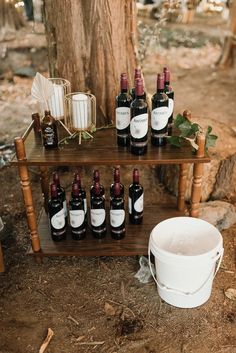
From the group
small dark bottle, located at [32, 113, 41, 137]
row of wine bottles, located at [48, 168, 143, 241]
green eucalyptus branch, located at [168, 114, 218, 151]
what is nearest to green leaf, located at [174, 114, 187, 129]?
green eucalyptus branch, located at [168, 114, 218, 151]

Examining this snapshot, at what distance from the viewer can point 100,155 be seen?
84.4 inches

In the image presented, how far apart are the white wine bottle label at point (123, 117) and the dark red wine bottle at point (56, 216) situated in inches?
20.1

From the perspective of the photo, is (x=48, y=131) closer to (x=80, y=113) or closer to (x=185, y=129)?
(x=80, y=113)

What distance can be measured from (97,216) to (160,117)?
2.34ft

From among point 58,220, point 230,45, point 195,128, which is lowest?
point 58,220

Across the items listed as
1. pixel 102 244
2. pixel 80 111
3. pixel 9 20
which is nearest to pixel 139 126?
pixel 80 111

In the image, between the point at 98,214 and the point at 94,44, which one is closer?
the point at 98,214

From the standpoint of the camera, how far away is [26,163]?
2.08m

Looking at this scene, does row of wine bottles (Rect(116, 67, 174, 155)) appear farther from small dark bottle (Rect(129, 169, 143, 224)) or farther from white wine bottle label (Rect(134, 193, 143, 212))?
white wine bottle label (Rect(134, 193, 143, 212))

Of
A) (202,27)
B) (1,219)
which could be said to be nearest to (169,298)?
(1,219)

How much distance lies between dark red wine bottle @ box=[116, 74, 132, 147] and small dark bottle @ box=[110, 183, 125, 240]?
11.6 inches

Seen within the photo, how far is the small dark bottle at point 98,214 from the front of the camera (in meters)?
2.34

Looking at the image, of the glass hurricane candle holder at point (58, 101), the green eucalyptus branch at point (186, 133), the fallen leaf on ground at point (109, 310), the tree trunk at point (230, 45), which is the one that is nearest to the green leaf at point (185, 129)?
the green eucalyptus branch at point (186, 133)

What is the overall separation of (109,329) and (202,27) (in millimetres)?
6905
